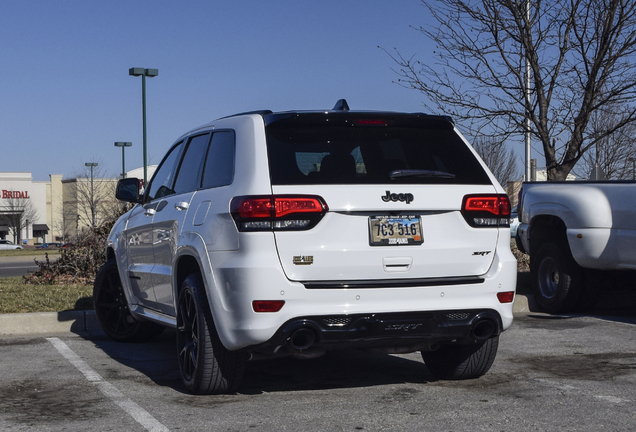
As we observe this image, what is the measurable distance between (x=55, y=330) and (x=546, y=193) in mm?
5754

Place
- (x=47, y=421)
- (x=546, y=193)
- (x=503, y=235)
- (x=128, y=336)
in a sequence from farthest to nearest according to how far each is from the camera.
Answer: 1. (x=546, y=193)
2. (x=128, y=336)
3. (x=503, y=235)
4. (x=47, y=421)

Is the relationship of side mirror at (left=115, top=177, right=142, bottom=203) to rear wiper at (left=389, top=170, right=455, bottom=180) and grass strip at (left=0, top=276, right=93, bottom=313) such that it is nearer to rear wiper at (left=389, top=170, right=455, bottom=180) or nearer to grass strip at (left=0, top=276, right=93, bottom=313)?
grass strip at (left=0, top=276, right=93, bottom=313)

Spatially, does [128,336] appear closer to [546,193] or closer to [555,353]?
[555,353]

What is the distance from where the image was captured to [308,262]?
15.2ft

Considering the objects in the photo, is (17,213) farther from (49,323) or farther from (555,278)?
(555,278)

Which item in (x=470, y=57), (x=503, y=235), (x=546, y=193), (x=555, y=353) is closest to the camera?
(x=503, y=235)

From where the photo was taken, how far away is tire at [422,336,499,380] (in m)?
5.57

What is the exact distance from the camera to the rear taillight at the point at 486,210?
502 centimetres

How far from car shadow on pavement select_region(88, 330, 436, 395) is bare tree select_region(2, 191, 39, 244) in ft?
244

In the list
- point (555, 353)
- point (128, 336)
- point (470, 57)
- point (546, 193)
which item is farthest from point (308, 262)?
point (470, 57)

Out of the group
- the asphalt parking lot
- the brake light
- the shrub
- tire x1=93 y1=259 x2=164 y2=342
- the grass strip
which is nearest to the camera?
the asphalt parking lot

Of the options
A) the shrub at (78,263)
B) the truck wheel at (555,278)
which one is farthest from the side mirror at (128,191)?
the shrub at (78,263)

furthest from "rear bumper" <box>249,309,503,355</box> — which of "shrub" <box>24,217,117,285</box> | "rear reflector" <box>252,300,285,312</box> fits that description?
"shrub" <box>24,217,117,285</box>

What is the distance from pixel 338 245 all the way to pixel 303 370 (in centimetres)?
185
